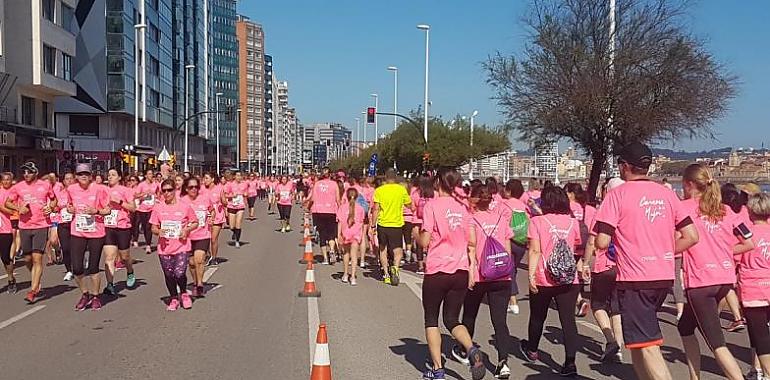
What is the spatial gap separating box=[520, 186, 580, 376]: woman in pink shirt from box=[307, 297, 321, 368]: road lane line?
2.38 metres

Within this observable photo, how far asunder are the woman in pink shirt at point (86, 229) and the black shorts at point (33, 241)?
1306 mm

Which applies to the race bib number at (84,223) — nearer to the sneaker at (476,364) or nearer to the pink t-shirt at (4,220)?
the pink t-shirt at (4,220)

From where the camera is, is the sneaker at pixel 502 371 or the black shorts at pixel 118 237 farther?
the black shorts at pixel 118 237

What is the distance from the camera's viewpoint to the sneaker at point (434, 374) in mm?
6992

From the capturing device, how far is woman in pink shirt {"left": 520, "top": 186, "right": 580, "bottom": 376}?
24.8 ft

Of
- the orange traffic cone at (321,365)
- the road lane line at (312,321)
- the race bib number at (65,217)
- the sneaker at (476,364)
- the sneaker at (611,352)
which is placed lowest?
the road lane line at (312,321)

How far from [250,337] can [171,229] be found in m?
2.27

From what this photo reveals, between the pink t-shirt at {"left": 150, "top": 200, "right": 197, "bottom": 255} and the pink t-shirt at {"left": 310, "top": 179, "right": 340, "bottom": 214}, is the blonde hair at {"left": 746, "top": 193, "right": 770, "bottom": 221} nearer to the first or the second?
the pink t-shirt at {"left": 150, "top": 200, "right": 197, "bottom": 255}

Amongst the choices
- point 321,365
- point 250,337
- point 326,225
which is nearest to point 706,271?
point 321,365

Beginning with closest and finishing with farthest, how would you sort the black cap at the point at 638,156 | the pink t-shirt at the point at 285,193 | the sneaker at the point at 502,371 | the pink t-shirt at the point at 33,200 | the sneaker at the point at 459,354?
the black cap at the point at 638,156
the sneaker at the point at 502,371
the sneaker at the point at 459,354
the pink t-shirt at the point at 33,200
the pink t-shirt at the point at 285,193

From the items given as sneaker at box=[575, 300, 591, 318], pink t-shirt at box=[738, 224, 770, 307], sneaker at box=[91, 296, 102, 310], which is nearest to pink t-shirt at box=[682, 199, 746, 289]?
pink t-shirt at box=[738, 224, 770, 307]

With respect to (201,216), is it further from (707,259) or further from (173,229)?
(707,259)

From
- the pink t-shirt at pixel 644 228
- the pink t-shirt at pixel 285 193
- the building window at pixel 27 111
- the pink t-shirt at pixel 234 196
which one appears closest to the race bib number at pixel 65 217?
the pink t-shirt at pixel 234 196

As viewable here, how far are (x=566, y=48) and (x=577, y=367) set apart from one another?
16.1m
